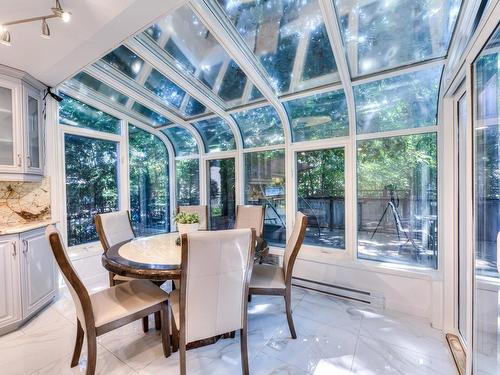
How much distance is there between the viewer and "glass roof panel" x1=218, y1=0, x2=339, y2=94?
1947 millimetres

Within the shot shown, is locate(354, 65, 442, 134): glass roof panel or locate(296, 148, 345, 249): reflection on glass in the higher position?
locate(354, 65, 442, 134): glass roof panel

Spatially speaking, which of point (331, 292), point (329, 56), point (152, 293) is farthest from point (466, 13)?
point (152, 293)

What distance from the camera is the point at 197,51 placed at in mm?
2477

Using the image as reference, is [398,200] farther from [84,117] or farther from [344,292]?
[84,117]

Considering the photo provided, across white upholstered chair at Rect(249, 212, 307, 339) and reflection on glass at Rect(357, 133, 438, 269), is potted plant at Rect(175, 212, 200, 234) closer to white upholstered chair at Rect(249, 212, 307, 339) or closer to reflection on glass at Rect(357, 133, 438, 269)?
white upholstered chair at Rect(249, 212, 307, 339)

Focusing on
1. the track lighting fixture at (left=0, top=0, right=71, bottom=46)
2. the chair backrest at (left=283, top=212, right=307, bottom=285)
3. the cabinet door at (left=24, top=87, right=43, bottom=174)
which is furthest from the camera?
the cabinet door at (left=24, top=87, right=43, bottom=174)

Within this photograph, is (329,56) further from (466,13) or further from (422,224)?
(422,224)

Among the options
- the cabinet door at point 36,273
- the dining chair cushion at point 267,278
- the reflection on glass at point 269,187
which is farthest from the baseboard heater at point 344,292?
the cabinet door at point 36,273

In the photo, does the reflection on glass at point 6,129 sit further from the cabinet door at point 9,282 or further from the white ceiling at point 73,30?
the cabinet door at point 9,282

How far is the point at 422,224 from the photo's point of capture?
8.66ft

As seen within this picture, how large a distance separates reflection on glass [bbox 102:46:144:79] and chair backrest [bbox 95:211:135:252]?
1644 millimetres

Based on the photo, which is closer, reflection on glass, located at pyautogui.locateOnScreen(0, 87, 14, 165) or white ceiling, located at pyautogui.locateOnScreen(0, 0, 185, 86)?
white ceiling, located at pyautogui.locateOnScreen(0, 0, 185, 86)

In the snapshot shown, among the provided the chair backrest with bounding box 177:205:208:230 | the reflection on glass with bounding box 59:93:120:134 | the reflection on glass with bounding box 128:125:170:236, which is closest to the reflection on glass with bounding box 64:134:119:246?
the reflection on glass with bounding box 59:93:120:134

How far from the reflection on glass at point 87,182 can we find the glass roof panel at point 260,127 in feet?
6.66
